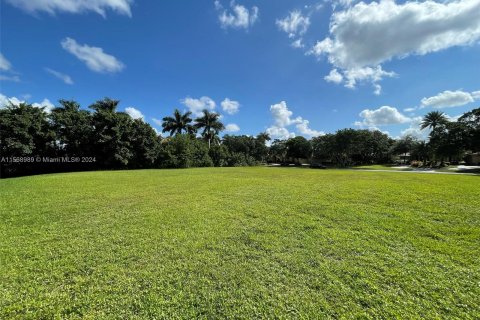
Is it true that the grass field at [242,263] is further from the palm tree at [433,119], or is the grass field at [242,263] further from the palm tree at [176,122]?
the palm tree at [433,119]

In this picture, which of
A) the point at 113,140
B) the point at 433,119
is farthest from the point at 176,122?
the point at 433,119

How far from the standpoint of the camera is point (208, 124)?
38000 millimetres

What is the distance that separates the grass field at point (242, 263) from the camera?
230cm

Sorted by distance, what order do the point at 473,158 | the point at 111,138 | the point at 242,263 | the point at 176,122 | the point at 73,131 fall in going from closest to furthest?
the point at 242,263, the point at 73,131, the point at 111,138, the point at 176,122, the point at 473,158

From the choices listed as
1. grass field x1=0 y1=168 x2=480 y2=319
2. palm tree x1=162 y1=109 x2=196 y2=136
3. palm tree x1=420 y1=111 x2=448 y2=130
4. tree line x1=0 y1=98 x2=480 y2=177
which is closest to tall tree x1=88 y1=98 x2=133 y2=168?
tree line x1=0 y1=98 x2=480 y2=177

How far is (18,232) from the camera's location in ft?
14.7

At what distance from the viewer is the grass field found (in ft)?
7.54

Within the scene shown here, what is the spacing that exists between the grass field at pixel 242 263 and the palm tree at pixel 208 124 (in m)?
33.0

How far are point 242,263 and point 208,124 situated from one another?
119ft

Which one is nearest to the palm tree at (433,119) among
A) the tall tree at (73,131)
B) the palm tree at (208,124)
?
the palm tree at (208,124)

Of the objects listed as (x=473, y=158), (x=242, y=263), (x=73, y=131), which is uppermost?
(x=73, y=131)

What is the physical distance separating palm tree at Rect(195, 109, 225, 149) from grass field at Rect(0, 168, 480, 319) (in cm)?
3295

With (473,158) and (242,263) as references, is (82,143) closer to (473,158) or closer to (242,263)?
(242,263)

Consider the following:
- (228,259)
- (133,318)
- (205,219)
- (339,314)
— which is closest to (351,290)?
(339,314)
